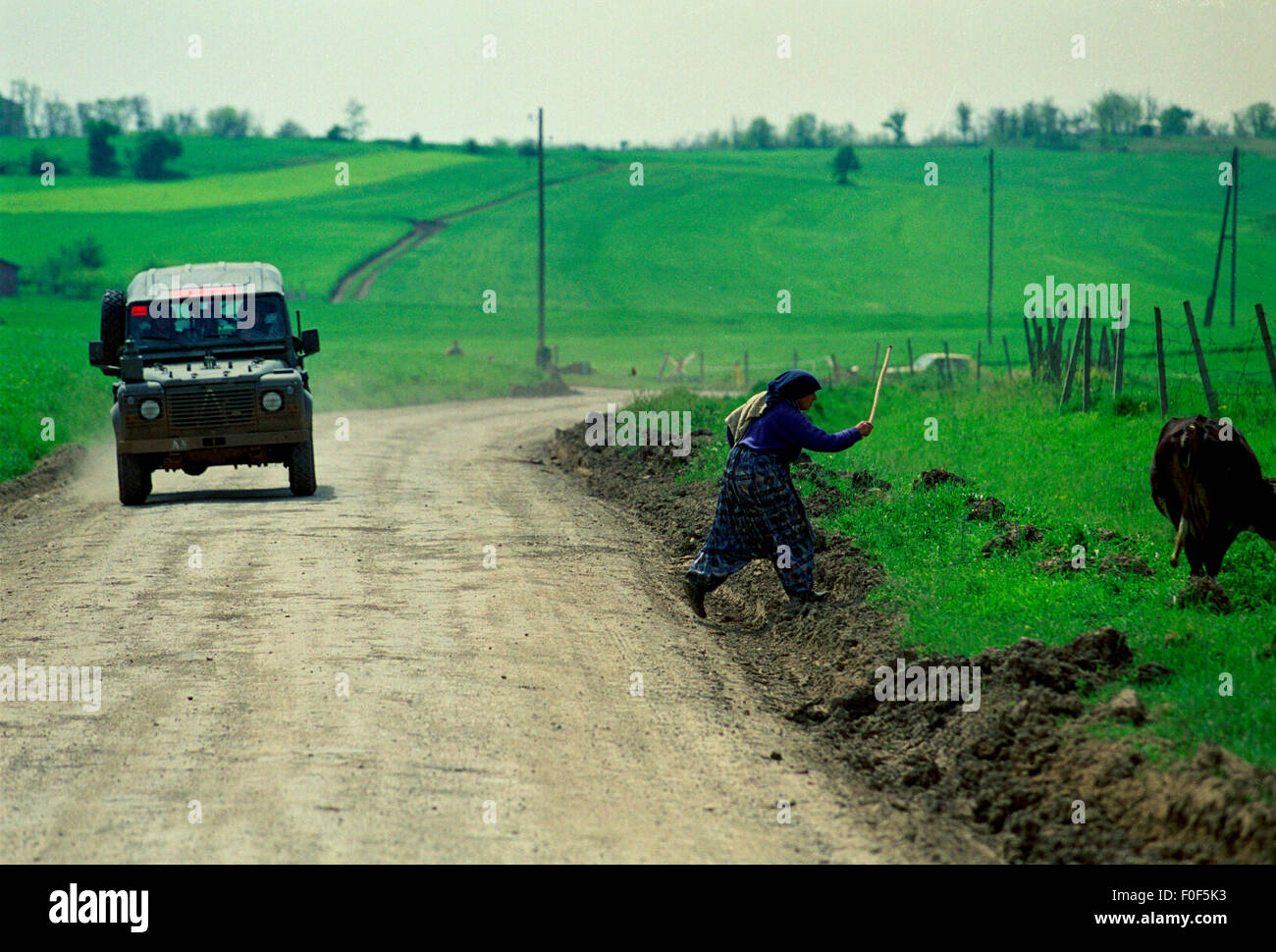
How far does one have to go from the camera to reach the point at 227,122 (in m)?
193

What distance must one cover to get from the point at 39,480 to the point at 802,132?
173326mm

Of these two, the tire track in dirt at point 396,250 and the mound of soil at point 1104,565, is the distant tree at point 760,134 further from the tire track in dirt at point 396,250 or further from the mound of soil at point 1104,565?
the mound of soil at point 1104,565

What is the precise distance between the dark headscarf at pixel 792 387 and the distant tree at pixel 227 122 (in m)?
198

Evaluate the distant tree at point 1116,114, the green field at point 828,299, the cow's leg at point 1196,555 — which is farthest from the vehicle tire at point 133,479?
the distant tree at point 1116,114

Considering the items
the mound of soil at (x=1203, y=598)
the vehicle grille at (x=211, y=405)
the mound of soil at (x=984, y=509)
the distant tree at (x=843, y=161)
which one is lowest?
the mound of soil at (x=984, y=509)

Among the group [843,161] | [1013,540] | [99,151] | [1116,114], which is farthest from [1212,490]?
[1116,114]

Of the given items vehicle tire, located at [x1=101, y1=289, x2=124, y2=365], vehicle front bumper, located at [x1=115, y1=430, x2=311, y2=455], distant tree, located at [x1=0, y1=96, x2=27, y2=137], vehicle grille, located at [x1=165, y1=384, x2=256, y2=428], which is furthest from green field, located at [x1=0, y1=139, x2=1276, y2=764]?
distant tree, located at [x1=0, y1=96, x2=27, y2=137]

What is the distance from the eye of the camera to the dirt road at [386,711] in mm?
5887

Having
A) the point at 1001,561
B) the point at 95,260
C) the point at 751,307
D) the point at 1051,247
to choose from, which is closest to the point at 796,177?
the point at 1051,247

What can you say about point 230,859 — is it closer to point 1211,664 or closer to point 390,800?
point 390,800

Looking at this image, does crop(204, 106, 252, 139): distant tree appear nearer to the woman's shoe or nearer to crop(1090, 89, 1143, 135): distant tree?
crop(1090, 89, 1143, 135): distant tree

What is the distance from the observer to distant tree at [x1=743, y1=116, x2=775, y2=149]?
181750 mm

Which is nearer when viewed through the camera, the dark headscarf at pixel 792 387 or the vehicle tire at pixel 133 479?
the dark headscarf at pixel 792 387

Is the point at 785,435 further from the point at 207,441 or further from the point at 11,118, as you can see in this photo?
the point at 11,118
